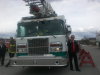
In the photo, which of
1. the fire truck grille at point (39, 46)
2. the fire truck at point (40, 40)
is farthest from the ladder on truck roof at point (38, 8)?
the fire truck grille at point (39, 46)

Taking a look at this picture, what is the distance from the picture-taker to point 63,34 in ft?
33.9

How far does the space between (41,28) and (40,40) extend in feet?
2.38

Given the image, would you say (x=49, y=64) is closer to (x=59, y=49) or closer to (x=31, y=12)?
(x=59, y=49)

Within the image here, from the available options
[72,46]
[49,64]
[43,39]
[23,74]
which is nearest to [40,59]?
[49,64]

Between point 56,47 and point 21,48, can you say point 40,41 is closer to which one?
point 56,47

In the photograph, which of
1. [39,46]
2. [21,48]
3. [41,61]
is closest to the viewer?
[41,61]

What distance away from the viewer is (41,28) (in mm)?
10695

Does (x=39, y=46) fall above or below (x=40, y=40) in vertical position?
below

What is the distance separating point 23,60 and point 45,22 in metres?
2.28

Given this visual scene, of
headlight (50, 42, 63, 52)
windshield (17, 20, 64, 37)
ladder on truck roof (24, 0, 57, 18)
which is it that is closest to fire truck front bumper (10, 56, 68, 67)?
headlight (50, 42, 63, 52)

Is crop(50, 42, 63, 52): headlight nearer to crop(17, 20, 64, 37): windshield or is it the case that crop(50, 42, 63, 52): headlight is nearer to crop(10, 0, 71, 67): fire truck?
crop(10, 0, 71, 67): fire truck

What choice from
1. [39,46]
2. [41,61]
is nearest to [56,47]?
[39,46]

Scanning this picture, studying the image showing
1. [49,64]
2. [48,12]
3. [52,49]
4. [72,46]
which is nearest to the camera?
[49,64]

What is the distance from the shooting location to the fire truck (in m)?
9.71
